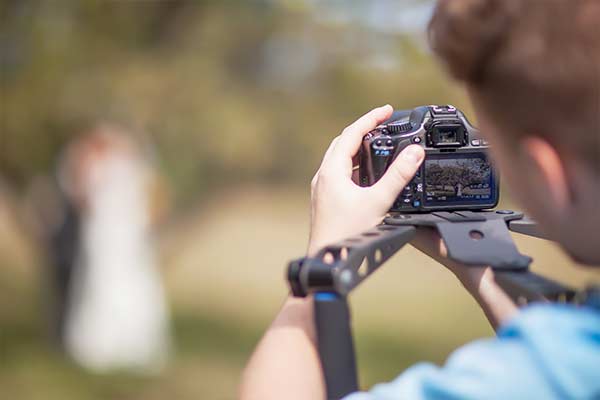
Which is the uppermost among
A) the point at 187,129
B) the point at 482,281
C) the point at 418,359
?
the point at 187,129

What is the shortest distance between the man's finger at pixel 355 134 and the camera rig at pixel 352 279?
0.53 ft

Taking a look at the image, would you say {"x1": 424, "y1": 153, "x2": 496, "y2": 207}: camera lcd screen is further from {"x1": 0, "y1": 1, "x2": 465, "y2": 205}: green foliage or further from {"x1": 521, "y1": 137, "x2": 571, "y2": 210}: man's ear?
{"x1": 0, "y1": 1, "x2": 465, "y2": 205}: green foliage

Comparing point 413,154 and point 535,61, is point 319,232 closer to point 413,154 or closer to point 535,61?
point 413,154

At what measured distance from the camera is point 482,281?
1.30m

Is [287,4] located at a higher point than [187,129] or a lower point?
higher

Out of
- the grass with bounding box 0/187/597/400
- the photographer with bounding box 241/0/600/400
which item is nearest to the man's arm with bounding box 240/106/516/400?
the photographer with bounding box 241/0/600/400

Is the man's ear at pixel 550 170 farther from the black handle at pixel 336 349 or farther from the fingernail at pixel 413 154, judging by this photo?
the fingernail at pixel 413 154

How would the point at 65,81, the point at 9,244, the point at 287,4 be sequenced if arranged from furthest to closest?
the point at 9,244 < the point at 287,4 < the point at 65,81

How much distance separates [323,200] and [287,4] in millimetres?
6325

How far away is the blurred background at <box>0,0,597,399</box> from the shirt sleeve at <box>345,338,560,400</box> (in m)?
4.61

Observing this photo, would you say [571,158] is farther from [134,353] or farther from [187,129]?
[134,353]

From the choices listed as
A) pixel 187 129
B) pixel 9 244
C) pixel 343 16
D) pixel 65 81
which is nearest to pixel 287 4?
pixel 343 16

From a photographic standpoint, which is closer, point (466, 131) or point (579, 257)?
point (579, 257)

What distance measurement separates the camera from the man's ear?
91 centimetres
